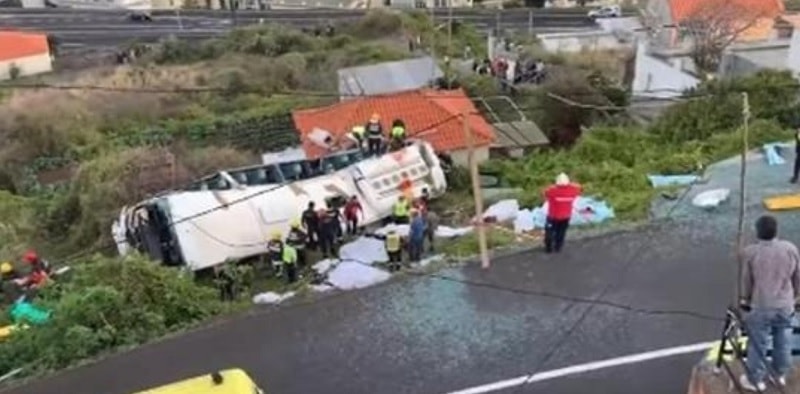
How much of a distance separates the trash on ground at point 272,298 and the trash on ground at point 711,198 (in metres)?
6.07

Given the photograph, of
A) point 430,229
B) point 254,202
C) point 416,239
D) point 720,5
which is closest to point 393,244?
point 416,239

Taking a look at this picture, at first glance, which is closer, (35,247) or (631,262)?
(631,262)

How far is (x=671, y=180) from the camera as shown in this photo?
17.8m

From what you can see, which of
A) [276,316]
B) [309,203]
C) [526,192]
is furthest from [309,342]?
[526,192]

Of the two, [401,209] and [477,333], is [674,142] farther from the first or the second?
[477,333]

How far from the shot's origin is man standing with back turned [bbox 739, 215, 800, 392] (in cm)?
785

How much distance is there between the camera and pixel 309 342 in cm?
1240

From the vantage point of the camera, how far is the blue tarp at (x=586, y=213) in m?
15.4

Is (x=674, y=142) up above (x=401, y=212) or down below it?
below

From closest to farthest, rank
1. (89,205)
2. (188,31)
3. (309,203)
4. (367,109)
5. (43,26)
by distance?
(309,203) → (89,205) → (367,109) → (188,31) → (43,26)

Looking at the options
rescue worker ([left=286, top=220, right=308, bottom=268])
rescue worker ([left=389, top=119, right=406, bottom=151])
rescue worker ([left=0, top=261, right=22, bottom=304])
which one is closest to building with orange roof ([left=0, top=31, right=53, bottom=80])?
rescue worker ([left=0, top=261, right=22, bottom=304])

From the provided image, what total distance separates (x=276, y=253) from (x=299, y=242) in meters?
0.38

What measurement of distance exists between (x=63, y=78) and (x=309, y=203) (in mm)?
37856

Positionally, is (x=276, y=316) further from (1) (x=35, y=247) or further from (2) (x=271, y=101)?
(2) (x=271, y=101)
